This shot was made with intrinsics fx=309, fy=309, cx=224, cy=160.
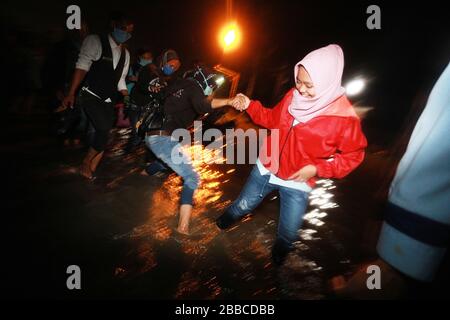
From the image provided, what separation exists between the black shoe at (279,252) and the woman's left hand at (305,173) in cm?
87

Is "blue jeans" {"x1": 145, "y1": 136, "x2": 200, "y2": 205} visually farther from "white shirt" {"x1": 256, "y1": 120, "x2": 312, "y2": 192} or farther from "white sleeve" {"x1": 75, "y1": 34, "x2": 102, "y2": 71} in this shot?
"white sleeve" {"x1": 75, "y1": 34, "x2": 102, "y2": 71}

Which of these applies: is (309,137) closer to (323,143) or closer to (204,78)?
(323,143)

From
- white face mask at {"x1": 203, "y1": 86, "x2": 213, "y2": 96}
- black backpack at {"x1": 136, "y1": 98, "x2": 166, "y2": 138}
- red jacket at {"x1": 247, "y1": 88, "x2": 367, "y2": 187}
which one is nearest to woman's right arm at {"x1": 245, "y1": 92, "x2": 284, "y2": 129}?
red jacket at {"x1": 247, "y1": 88, "x2": 367, "y2": 187}

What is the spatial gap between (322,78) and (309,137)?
0.52m

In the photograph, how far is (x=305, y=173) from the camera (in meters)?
2.83

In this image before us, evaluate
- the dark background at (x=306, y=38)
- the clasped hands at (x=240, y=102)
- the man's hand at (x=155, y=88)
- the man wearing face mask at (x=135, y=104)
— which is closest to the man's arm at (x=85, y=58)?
the man's hand at (x=155, y=88)

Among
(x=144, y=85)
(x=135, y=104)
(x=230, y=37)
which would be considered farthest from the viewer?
(x=230, y=37)

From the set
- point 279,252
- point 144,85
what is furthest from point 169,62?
point 279,252

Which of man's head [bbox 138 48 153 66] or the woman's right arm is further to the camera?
man's head [bbox 138 48 153 66]

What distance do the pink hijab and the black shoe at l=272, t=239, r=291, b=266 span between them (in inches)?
56.0

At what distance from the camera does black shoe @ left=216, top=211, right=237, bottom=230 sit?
3.70 metres

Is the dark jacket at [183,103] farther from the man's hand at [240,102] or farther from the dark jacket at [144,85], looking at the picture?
the dark jacket at [144,85]
